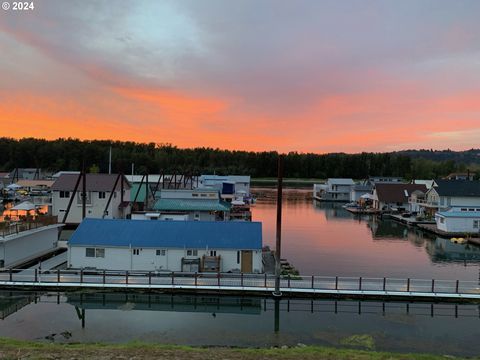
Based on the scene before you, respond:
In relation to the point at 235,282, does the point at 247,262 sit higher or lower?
higher

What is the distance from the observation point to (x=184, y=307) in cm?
2258

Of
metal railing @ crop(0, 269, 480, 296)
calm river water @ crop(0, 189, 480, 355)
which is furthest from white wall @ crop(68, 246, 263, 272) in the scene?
calm river water @ crop(0, 189, 480, 355)

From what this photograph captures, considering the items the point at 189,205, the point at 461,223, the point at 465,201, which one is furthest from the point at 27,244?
the point at 465,201

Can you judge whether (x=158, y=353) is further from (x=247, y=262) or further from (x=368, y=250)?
(x=368, y=250)

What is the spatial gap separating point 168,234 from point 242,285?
668 centimetres

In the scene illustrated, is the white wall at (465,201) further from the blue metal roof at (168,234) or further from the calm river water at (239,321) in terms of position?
the blue metal roof at (168,234)

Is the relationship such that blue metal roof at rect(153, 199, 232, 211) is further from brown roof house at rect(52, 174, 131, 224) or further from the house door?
the house door

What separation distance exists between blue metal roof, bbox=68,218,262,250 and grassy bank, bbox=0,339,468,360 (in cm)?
1176

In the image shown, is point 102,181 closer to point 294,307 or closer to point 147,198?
point 147,198

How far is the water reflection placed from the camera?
31.9 metres

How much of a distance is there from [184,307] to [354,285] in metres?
9.92

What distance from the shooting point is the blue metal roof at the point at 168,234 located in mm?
27188

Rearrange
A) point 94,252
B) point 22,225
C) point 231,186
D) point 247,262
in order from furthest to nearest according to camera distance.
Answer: point 231,186, point 22,225, point 94,252, point 247,262

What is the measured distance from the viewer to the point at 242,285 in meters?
24.2
